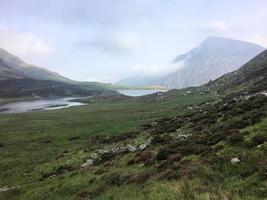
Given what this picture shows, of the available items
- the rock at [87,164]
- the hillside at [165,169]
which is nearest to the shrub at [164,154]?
the hillside at [165,169]

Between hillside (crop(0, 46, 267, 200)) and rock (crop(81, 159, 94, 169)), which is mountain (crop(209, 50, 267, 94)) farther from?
rock (crop(81, 159, 94, 169))

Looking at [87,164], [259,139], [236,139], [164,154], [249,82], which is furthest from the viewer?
[249,82]

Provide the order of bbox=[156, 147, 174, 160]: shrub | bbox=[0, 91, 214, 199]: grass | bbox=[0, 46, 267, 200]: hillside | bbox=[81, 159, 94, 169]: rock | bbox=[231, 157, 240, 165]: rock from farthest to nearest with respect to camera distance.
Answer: bbox=[81, 159, 94, 169]: rock, bbox=[0, 91, 214, 199]: grass, bbox=[156, 147, 174, 160]: shrub, bbox=[231, 157, 240, 165]: rock, bbox=[0, 46, 267, 200]: hillside

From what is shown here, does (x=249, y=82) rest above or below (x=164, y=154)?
above

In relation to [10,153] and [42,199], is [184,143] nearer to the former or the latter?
[42,199]

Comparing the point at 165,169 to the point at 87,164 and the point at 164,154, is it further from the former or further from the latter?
the point at 87,164

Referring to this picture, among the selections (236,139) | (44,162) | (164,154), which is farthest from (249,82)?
(236,139)

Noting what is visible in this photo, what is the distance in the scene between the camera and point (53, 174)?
27500 mm

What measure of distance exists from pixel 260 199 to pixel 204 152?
8.76 metres

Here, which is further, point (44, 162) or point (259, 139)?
point (44, 162)

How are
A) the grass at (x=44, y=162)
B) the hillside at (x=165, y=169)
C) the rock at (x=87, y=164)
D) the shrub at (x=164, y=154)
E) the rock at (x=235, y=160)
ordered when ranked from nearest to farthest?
1. the hillside at (x=165, y=169)
2. the rock at (x=235, y=160)
3. the shrub at (x=164, y=154)
4. the grass at (x=44, y=162)
5. the rock at (x=87, y=164)

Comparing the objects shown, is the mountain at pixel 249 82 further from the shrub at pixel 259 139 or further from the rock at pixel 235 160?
the rock at pixel 235 160

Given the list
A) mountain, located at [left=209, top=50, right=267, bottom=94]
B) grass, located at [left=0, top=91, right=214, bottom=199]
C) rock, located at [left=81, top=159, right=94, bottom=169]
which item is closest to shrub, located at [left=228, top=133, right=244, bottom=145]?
grass, located at [left=0, top=91, right=214, bottom=199]

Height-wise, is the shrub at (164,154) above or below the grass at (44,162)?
above
